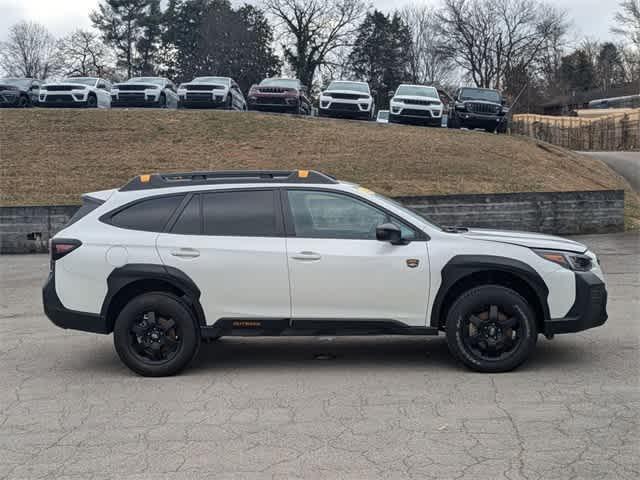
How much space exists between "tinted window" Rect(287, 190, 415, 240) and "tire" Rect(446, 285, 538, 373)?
2.50ft

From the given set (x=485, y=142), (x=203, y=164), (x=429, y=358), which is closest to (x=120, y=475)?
(x=429, y=358)

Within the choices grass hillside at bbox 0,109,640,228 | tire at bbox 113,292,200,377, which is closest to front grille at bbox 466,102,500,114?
grass hillside at bbox 0,109,640,228

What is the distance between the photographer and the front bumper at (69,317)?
21.9 ft

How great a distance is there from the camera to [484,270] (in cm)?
656

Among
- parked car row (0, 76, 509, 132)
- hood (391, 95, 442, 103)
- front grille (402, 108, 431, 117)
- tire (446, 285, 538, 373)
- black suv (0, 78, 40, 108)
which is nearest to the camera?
tire (446, 285, 538, 373)

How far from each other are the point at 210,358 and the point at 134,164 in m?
16.0

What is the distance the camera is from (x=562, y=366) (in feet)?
22.4

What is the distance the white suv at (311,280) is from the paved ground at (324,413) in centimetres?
38

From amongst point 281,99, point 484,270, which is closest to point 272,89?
point 281,99

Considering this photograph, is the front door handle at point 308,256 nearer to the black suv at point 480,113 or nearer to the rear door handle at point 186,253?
the rear door handle at point 186,253

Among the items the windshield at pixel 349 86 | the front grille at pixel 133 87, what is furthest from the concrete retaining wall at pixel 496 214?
the front grille at pixel 133 87

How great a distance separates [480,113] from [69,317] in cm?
2390

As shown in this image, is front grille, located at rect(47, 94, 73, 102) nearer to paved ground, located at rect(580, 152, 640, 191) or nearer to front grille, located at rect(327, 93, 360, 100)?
front grille, located at rect(327, 93, 360, 100)

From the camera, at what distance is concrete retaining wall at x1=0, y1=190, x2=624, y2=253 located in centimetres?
1609
